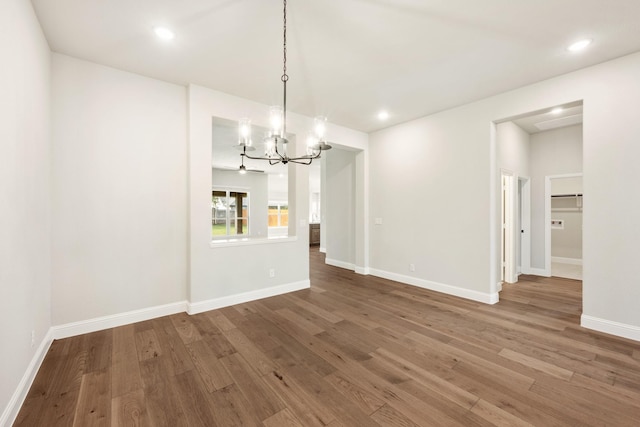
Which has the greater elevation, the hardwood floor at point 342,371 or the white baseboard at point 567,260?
the white baseboard at point 567,260

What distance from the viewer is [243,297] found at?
12.8ft

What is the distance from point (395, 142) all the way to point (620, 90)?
116 inches

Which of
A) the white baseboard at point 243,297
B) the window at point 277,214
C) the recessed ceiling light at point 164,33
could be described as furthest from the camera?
the window at point 277,214

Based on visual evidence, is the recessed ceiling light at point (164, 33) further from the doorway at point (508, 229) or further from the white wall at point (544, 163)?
the white wall at point (544, 163)

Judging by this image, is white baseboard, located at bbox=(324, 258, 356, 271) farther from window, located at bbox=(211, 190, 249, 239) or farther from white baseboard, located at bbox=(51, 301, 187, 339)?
window, located at bbox=(211, 190, 249, 239)

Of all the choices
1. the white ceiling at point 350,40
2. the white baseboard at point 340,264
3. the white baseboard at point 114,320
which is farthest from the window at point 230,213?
the white ceiling at point 350,40

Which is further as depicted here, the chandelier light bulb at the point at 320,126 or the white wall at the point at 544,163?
the white wall at the point at 544,163

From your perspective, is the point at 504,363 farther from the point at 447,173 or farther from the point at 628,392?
the point at 447,173

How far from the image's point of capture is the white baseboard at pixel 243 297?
3.51 m

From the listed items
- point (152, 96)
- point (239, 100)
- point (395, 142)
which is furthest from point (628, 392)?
point (152, 96)

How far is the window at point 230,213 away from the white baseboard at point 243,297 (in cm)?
663

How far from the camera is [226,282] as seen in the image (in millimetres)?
3768

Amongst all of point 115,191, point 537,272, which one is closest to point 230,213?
point 115,191

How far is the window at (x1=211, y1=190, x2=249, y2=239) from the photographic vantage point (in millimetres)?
10302
